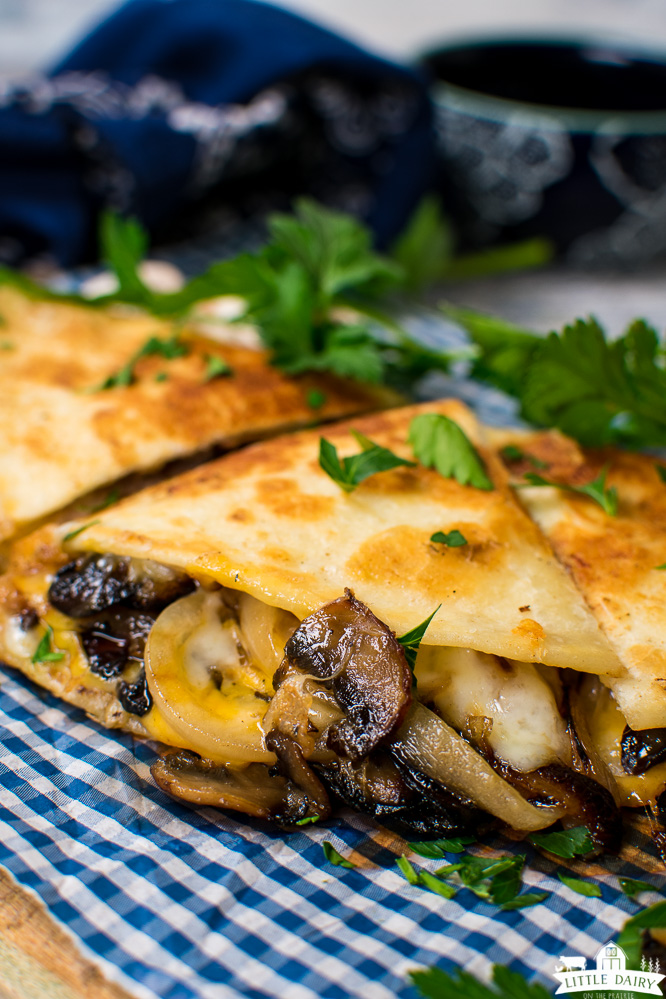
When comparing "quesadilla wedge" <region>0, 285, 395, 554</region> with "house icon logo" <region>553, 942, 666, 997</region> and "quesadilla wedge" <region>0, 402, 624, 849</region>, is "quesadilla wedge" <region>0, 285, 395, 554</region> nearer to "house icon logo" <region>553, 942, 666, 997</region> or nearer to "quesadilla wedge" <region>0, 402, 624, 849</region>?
"quesadilla wedge" <region>0, 402, 624, 849</region>

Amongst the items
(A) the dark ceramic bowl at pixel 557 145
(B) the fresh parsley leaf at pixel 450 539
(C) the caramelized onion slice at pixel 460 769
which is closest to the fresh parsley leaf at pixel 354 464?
(B) the fresh parsley leaf at pixel 450 539

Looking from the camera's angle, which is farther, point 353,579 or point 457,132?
point 457,132

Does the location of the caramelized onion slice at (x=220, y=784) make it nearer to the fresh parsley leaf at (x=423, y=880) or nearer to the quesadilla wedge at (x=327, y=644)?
the quesadilla wedge at (x=327, y=644)

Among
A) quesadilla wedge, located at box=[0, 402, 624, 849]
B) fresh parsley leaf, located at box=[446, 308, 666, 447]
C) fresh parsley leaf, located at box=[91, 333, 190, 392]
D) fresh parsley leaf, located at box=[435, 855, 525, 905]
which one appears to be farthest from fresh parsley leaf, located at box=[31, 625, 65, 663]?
fresh parsley leaf, located at box=[446, 308, 666, 447]

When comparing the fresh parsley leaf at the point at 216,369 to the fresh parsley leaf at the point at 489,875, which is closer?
the fresh parsley leaf at the point at 489,875

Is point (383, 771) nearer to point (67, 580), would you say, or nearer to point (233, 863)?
point (233, 863)

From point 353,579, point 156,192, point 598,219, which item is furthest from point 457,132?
point 353,579
